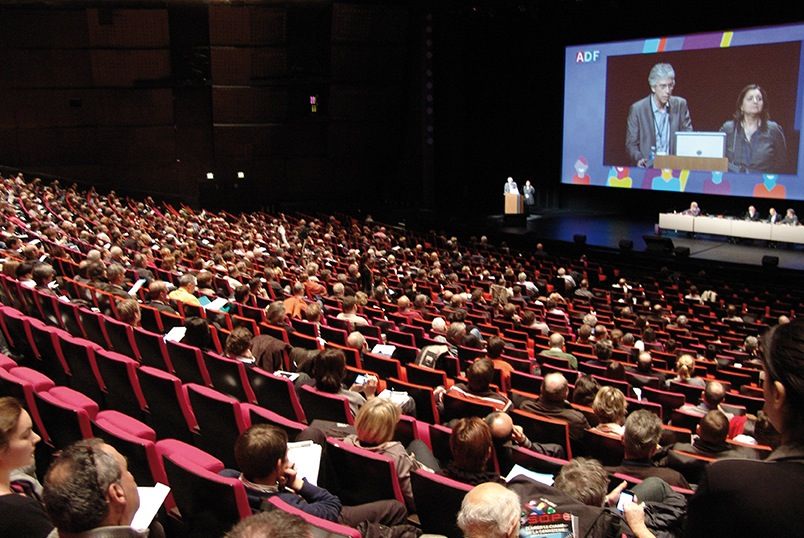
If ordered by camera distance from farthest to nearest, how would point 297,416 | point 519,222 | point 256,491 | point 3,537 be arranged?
point 519,222 → point 297,416 → point 256,491 → point 3,537

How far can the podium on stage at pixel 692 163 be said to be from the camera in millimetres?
19781

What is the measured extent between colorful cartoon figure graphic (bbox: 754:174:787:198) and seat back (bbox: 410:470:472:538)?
18.5m

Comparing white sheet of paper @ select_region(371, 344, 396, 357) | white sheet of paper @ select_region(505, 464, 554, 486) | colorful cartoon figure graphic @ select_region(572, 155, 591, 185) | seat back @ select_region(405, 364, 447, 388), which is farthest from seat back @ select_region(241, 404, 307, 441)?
colorful cartoon figure graphic @ select_region(572, 155, 591, 185)

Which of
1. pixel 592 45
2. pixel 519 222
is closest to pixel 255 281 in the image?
pixel 519 222

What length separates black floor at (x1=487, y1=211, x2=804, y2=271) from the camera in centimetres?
1741

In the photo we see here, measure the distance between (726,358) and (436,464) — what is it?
6.29m

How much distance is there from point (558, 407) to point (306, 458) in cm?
210

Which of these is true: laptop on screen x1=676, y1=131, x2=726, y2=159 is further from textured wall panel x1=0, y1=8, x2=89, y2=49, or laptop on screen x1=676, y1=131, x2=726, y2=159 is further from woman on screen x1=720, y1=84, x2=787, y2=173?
textured wall panel x1=0, y1=8, x2=89, y2=49

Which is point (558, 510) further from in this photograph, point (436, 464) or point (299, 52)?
point (299, 52)

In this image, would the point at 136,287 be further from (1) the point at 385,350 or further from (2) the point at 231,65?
(2) the point at 231,65

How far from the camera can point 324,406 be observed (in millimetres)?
4785

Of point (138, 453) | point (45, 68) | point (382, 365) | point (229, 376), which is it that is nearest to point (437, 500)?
point (138, 453)

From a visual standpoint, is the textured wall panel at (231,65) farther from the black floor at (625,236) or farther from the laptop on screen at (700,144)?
the laptop on screen at (700,144)

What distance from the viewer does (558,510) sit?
2.65m
